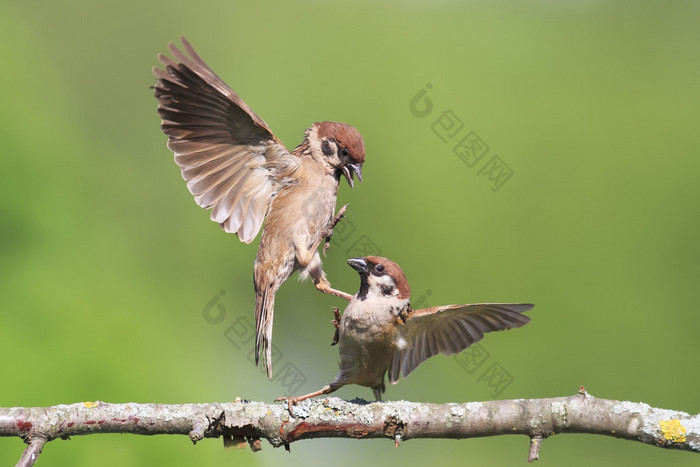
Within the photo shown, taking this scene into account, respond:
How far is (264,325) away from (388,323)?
2.03ft

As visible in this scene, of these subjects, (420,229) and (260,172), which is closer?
(260,172)

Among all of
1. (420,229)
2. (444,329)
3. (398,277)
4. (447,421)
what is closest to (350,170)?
(398,277)

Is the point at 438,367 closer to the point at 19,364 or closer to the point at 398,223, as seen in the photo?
the point at 398,223

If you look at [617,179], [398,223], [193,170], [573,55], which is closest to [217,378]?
[398,223]

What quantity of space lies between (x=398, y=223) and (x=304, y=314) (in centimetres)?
117

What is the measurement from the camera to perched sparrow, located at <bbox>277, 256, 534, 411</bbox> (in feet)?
11.9

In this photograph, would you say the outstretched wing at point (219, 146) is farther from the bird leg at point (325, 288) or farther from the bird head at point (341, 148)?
Answer: the bird leg at point (325, 288)

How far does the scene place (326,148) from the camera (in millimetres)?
3725

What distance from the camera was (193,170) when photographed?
3559 mm

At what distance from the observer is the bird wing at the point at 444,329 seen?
3672 mm

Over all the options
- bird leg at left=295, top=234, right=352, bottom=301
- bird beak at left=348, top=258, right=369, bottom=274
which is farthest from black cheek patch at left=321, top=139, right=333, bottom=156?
bird beak at left=348, top=258, right=369, bottom=274

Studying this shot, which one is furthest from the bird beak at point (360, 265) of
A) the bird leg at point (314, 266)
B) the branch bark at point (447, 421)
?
the branch bark at point (447, 421)

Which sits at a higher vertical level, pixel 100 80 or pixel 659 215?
pixel 659 215

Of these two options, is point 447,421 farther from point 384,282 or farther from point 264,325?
point 264,325
